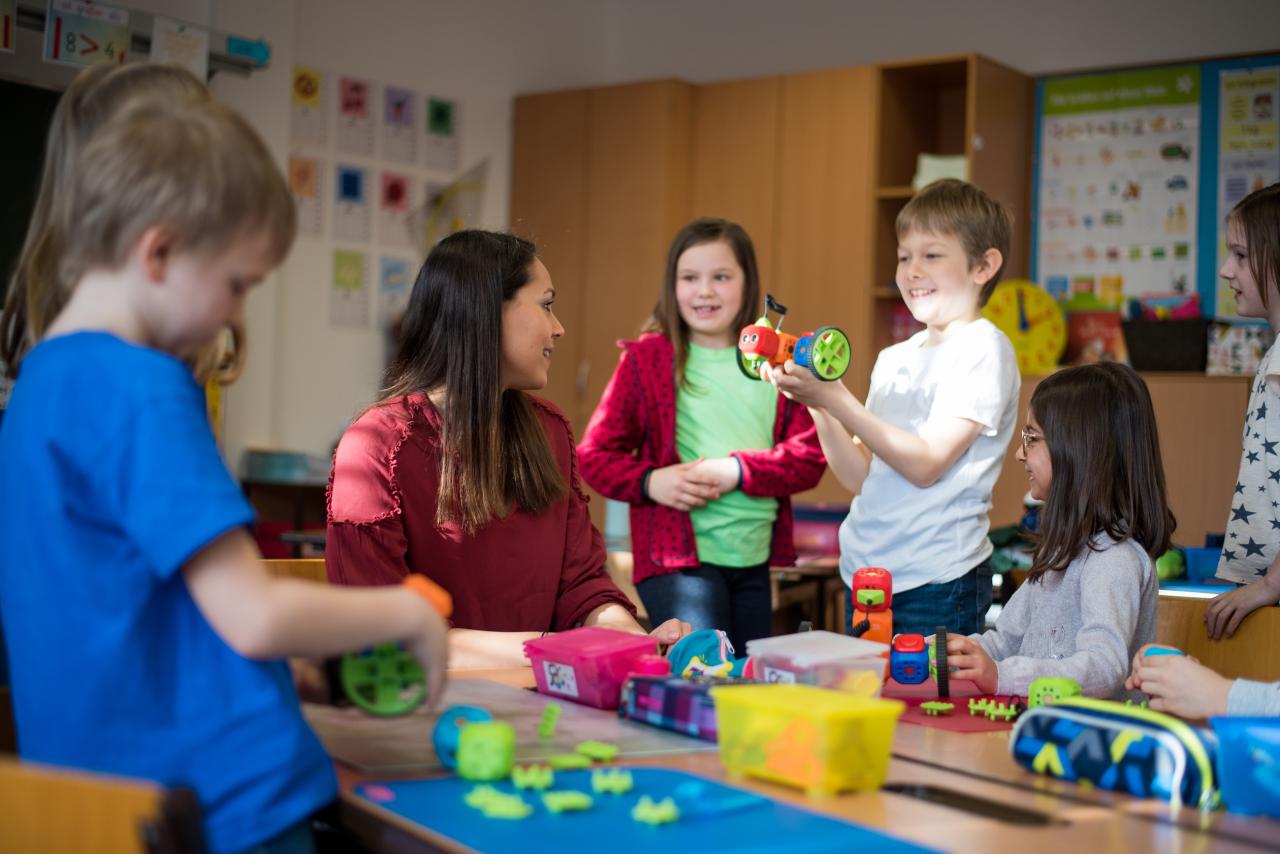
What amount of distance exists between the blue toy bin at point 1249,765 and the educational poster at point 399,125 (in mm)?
4483

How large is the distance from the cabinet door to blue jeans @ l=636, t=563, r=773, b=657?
243 cm

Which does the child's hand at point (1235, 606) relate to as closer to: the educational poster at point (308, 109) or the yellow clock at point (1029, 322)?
the yellow clock at point (1029, 322)

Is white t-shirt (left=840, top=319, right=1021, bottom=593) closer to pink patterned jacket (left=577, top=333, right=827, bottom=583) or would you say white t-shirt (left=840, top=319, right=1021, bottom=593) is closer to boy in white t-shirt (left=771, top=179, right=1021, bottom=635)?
boy in white t-shirt (left=771, top=179, right=1021, bottom=635)

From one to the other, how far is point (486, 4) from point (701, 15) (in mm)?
909

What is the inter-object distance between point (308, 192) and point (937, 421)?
3.29 meters

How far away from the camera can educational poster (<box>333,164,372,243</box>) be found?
4.99 meters

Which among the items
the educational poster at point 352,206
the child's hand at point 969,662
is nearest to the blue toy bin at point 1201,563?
the child's hand at point 969,662

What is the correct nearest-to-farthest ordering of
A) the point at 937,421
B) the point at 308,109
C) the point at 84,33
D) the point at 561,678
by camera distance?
the point at 561,678 → the point at 937,421 → the point at 84,33 → the point at 308,109

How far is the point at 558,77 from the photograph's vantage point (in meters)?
5.82

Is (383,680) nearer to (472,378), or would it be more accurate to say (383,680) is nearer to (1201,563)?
(472,378)

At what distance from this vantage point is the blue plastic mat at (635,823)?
0.93 meters

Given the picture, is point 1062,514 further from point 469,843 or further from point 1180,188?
point 1180,188

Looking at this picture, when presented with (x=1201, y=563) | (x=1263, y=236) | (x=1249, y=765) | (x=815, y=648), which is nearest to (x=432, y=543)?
(x=815, y=648)

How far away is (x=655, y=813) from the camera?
985 mm
